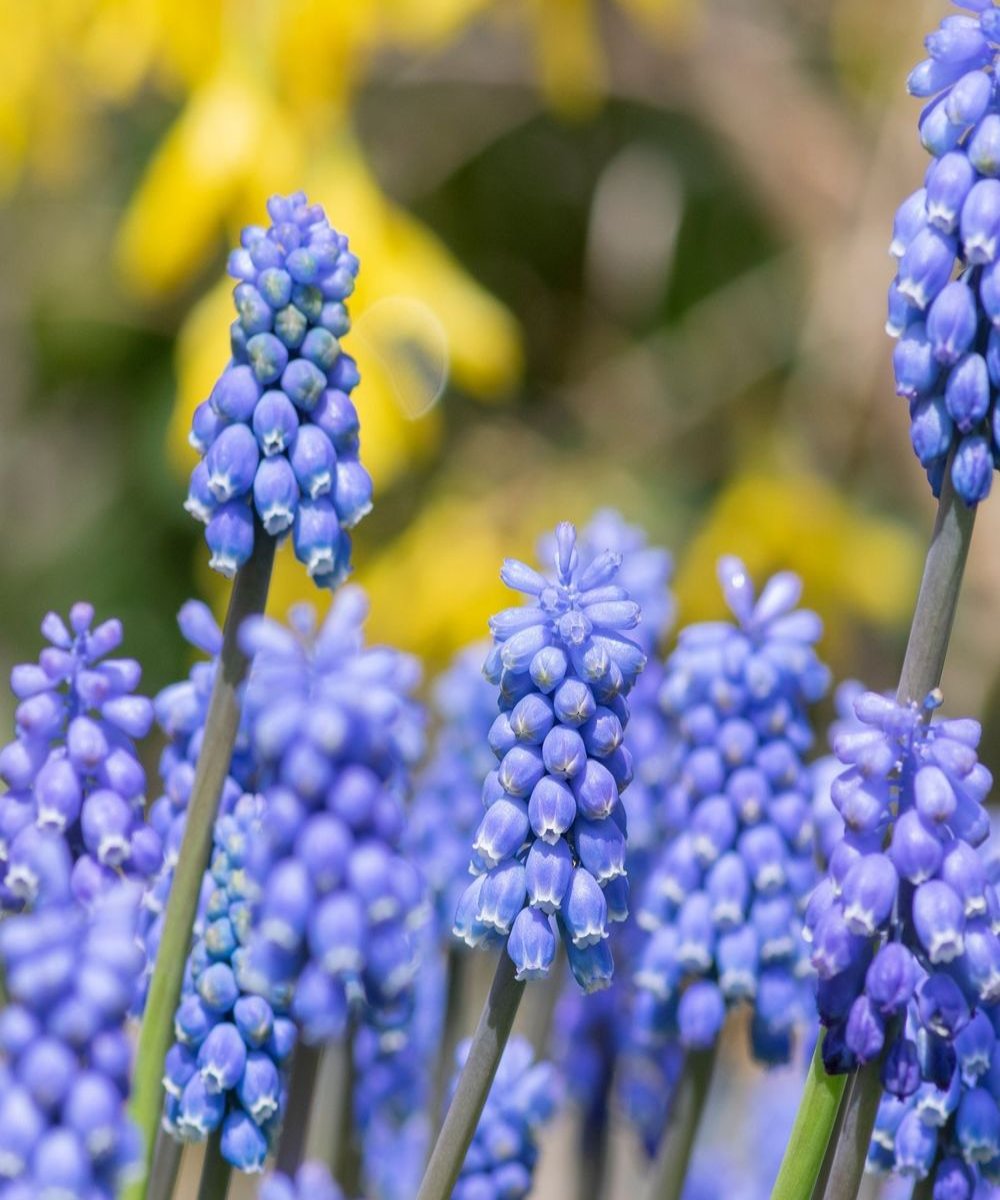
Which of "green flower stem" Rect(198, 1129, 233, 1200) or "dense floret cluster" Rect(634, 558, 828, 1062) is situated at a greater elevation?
"dense floret cluster" Rect(634, 558, 828, 1062)

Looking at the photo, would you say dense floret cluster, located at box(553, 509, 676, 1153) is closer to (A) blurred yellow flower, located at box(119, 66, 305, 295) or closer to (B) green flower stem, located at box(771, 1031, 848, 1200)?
(B) green flower stem, located at box(771, 1031, 848, 1200)

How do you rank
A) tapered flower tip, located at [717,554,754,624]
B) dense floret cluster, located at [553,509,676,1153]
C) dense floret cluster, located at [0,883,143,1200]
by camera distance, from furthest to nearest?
dense floret cluster, located at [553,509,676,1153]
tapered flower tip, located at [717,554,754,624]
dense floret cluster, located at [0,883,143,1200]

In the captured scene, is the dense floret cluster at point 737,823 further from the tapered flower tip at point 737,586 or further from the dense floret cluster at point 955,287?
the dense floret cluster at point 955,287

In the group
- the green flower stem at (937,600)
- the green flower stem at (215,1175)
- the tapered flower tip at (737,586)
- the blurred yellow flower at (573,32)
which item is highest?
the blurred yellow flower at (573,32)

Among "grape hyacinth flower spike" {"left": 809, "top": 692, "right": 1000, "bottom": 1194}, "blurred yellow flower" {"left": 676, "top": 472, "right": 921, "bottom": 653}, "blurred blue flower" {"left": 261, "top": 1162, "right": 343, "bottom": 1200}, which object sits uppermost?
"blurred yellow flower" {"left": 676, "top": 472, "right": 921, "bottom": 653}

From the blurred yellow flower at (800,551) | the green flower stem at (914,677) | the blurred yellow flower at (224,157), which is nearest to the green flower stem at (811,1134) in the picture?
the green flower stem at (914,677)

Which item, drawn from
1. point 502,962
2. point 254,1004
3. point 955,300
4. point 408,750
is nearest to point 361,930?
point 502,962

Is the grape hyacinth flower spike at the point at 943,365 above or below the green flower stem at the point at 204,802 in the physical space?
above

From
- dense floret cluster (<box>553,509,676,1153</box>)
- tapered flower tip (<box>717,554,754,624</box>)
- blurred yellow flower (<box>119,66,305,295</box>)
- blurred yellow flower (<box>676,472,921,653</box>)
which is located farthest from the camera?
blurred yellow flower (<box>676,472,921,653</box>)

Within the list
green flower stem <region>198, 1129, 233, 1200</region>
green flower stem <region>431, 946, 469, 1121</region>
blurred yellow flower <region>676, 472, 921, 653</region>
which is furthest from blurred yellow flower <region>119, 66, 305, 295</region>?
green flower stem <region>198, 1129, 233, 1200</region>
